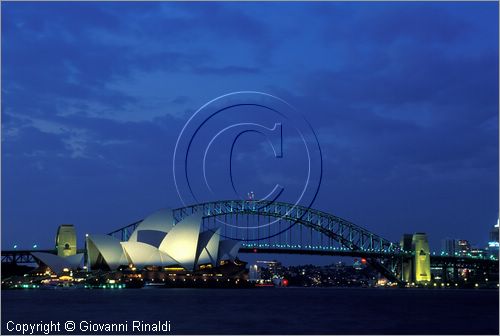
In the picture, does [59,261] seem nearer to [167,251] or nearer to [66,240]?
[66,240]

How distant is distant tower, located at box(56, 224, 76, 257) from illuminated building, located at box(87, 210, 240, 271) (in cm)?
2122

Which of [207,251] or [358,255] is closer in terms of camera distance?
[207,251]

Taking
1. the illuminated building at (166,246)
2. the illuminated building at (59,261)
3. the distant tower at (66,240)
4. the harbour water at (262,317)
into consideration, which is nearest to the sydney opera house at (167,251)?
the illuminated building at (166,246)

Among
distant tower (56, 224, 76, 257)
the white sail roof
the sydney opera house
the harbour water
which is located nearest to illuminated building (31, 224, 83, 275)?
distant tower (56, 224, 76, 257)

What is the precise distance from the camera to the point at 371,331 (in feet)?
207

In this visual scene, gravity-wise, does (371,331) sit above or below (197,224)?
below

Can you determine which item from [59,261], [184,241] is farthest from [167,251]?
[59,261]

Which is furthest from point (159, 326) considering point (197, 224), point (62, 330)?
point (197, 224)

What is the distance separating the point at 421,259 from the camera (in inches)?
7431

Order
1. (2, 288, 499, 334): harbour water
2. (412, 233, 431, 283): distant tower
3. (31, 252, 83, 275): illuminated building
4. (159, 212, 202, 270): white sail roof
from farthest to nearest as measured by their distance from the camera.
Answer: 1. (412, 233, 431, 283): distant tower
2. (31, 252, 83, 275): illuminated building
3. (159, 212, 202, 270): white sail roof
4. (2, 288, 499, 334): harbour water

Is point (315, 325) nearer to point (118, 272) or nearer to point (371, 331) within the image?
point (371, 331)

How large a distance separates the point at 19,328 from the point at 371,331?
25.1m

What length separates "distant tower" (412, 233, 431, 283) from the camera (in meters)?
188

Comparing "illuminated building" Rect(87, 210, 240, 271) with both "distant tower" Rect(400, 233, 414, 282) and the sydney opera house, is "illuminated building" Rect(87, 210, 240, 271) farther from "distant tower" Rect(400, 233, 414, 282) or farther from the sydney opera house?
"distant tower" Rect(400, 233, 414, 282)
